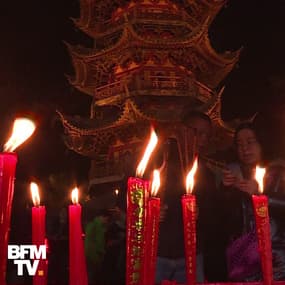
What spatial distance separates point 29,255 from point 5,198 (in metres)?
0.76

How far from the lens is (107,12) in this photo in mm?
11102

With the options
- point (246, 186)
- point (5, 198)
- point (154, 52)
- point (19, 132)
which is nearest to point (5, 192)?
point (5, 198)

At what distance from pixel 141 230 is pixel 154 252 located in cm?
9

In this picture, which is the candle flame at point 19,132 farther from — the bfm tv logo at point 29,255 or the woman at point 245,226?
the woman at point 245,226

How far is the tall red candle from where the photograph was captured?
0.69 m

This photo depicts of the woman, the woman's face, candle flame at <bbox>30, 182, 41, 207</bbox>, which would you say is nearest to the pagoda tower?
the woman's face

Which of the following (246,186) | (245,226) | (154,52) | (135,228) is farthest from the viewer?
(154,52)

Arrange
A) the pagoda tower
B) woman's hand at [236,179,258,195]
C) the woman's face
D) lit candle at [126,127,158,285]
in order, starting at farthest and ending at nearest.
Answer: the pagoda tower, the woman's face, woman's hand at [236,179,258,195], lit candle at [126,127,158,285]

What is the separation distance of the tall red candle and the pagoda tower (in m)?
8.02

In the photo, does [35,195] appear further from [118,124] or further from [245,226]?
[118,124]

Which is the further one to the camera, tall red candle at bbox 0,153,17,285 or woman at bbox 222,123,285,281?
woman at bbox 222,123,285,281

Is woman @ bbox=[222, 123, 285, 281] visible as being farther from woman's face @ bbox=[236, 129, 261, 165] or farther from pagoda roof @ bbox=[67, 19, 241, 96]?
pagoda roof @ bbox=[67, 19, 241, 96]

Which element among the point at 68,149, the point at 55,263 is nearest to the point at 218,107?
the point at 68,149

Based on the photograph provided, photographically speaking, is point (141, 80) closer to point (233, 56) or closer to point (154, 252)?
point (233, 56)
